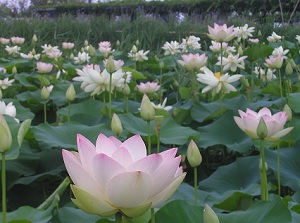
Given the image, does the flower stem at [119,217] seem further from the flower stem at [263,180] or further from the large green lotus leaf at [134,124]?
the large green lotus leaf at [134,124]

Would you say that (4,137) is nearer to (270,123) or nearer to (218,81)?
(270,123)

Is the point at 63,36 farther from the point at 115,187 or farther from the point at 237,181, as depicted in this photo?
the point at 115,187

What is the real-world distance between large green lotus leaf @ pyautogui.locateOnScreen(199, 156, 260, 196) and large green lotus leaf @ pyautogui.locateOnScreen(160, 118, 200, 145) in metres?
0.13

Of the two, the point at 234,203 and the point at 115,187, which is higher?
the point at 115,187

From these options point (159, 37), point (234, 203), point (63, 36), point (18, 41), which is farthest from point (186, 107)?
point (63, 36)

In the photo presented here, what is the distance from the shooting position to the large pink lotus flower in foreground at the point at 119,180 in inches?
22.5

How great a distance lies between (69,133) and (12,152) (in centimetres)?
32

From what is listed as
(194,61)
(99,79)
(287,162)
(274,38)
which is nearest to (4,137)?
(287,162)

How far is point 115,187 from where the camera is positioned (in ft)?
1.88

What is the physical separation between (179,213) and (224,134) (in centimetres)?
82

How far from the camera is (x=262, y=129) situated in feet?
3.17

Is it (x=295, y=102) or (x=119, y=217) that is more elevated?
(x=119, y=217)

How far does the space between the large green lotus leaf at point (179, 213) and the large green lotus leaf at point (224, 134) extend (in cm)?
70

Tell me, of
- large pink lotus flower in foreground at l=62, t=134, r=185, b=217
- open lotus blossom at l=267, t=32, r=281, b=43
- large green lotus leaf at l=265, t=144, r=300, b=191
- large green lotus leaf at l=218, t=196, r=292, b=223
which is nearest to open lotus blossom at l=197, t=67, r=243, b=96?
large green lotus leaf at l=265, t=144, r=300, b=191
